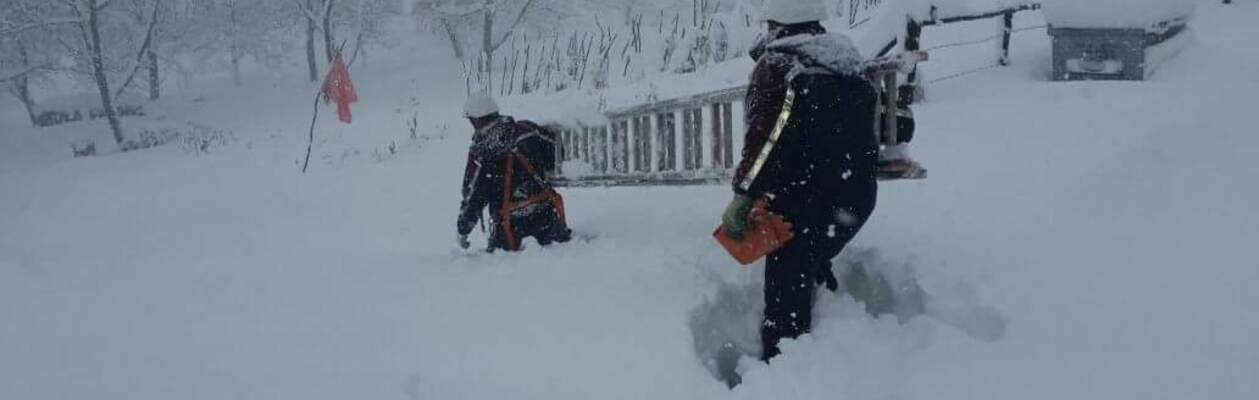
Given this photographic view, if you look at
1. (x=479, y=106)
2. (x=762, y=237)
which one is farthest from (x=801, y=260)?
(x=479, y=106)

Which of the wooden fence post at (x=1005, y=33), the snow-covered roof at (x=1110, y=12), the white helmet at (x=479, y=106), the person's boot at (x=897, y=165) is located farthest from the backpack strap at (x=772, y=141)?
the wooden fence post at (x=1005, y=33)

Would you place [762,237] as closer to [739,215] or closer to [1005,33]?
[739,215]

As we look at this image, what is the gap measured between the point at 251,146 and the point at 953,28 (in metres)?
14.0

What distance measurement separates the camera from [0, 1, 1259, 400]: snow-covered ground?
2.95 meters

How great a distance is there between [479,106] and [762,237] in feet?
8.74

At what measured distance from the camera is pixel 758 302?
142 inches

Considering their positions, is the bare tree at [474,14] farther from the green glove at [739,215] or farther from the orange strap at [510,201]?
the green glove at [739,215]

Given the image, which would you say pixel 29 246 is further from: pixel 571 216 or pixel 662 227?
pixel 662 227

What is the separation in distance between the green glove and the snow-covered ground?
0.58 meters

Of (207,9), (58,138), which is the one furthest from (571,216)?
(207,9)

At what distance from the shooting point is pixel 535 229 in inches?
203

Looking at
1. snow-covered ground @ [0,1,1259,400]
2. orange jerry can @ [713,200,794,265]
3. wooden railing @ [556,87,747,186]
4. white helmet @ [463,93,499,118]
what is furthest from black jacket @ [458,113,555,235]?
orange jerry can @ [713,200,794,265]

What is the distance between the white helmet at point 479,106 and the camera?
4949 millimetres

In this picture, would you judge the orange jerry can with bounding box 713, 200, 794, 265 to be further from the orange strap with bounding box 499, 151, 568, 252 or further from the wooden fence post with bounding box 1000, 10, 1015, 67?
the wooden fence post with bounding box 1000, 10, 1015, 67
